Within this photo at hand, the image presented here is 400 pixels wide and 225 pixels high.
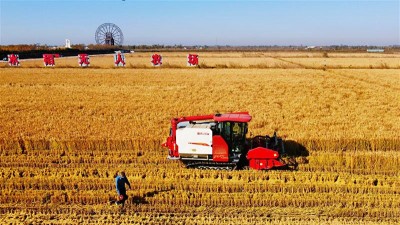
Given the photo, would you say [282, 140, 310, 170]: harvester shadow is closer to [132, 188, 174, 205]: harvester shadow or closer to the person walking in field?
[132, 188, 174, 205]: harvester shadow

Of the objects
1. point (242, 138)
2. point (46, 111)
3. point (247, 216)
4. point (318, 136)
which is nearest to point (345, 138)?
point (318, 136)

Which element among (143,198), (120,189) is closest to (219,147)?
(143,198)

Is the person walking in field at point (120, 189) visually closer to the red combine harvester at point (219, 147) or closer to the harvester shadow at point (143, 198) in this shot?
the harvester shadow at point (143, 198)

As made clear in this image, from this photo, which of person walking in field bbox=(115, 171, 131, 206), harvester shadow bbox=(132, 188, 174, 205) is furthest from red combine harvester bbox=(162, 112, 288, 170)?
person walking in field bbox=(115, 171, 131, 206)

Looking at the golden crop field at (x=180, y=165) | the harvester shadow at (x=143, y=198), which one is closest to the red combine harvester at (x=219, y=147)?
the golden crop field at (x=180, y=165)

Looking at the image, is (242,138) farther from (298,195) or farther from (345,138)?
(345,138)
